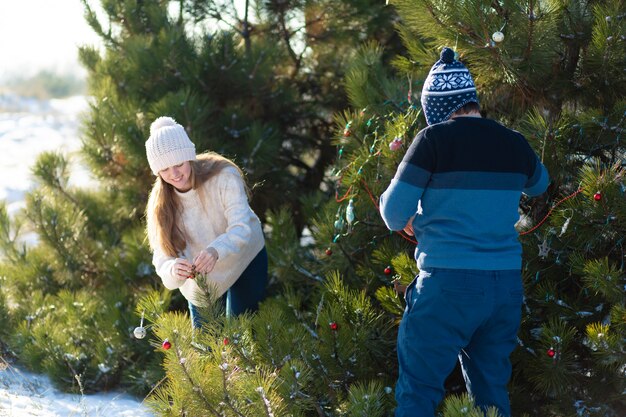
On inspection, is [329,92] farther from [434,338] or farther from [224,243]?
[434,338]

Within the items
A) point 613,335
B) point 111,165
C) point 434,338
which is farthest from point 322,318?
point 111,165

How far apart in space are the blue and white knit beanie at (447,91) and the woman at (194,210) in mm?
1022

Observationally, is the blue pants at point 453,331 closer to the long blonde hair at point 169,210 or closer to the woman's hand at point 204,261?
the woman's hand at point 204,261

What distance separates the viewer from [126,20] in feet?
16.5

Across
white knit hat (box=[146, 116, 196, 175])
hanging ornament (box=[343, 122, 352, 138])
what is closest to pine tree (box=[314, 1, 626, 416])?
hanging ornament (box=[343, 122, 352, 138])

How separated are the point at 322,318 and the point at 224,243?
1.60 feet

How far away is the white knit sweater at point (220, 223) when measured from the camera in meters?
3.12

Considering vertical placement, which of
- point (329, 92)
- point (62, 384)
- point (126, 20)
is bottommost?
point (62, 384)

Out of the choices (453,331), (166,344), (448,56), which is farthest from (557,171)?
(166,344)

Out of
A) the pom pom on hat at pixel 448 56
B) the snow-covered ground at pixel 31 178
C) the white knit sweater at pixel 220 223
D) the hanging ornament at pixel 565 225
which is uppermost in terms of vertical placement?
the pom pom on hat at pixel 448 56

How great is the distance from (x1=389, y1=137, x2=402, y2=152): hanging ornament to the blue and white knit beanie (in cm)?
64

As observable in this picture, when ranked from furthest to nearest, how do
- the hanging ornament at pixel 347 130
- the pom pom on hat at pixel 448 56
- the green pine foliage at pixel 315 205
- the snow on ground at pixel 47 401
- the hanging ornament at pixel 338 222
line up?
1. the snow on ground at pixel 47 401
2. the hanging ornament at pixel 347 130
3. the hanging ornament at pixel 338 222
4. the green pine foliage at pixel 315 205
5. the pom pom on hat at pixel 448 56

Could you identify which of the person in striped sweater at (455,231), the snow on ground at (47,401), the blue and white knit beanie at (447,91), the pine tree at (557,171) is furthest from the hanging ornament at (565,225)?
the snow on ground at (47,401)

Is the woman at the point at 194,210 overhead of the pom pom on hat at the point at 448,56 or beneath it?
beneath
